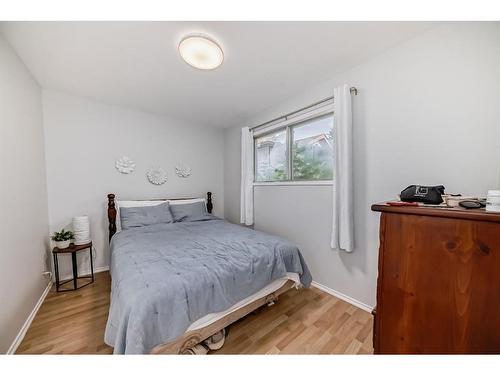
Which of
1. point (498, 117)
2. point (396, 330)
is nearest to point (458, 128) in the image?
point (498, 117)

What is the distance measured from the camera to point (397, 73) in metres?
1.53

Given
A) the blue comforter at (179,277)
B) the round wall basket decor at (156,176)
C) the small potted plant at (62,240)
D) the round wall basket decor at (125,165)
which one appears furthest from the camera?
the round wall basket decor at (156,176)

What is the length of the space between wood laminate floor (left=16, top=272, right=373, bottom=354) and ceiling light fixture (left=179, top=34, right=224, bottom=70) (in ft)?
7.18

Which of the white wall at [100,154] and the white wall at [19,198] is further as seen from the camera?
the white wall at [100,154]

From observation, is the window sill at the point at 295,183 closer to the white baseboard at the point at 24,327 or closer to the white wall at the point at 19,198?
the white wall at the point at 19,198

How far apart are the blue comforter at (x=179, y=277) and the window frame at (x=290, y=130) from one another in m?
0.84

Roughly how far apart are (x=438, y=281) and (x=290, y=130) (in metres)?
2.14

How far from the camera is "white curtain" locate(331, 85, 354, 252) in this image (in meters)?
1.73

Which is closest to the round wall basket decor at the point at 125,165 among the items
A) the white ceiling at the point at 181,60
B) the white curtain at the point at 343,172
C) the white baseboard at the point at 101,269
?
the white ceiling at the point at 181,60

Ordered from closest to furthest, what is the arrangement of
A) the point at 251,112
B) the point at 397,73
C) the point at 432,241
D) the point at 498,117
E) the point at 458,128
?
the point at 432,241 → the point at 498,117 → the point at 458,128 → the point at 397,73 → the point at 251,112

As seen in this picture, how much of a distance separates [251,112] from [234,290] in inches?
96.0

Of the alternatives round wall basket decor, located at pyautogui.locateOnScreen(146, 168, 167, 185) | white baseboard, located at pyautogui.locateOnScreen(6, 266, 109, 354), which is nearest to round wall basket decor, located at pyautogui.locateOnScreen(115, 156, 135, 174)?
round wall basket decor, located at pyautogui.locateOnScreen(146, 168, 167, 185)

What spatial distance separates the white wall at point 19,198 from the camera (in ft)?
4.17
